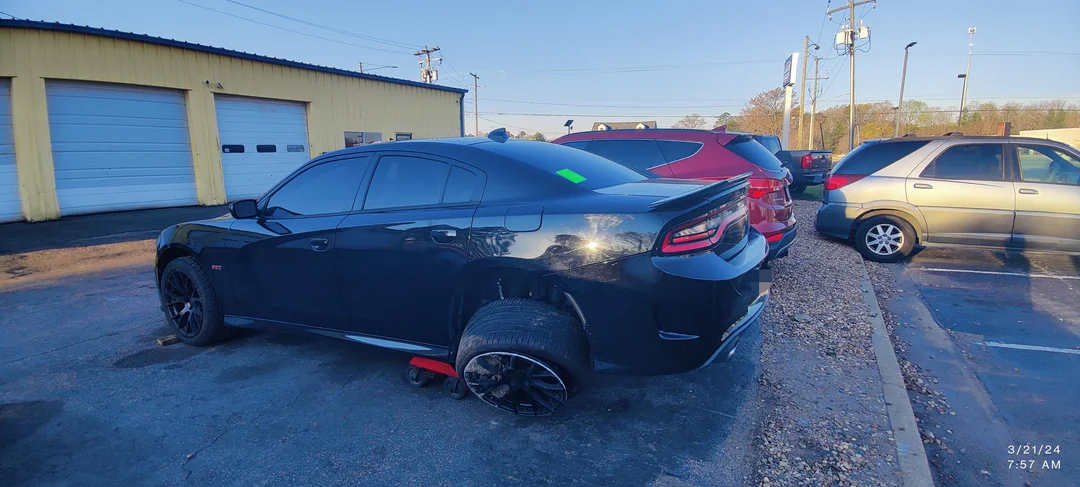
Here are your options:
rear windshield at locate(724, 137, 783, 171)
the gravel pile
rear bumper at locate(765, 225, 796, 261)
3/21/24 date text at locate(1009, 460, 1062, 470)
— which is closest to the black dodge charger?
the gravel pile

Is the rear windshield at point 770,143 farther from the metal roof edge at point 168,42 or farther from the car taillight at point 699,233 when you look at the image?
the metal roof edge at point 168,42

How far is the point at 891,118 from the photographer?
4612cm

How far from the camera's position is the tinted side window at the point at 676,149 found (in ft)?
19.3

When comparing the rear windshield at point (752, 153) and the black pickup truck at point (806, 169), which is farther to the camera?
the black pickup truck at point (806, 169)

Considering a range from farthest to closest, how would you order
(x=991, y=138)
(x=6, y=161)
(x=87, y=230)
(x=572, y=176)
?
(x=6, y=161) < (x=87, y=230) < (x=991, y=138) < (x=572, y=176)

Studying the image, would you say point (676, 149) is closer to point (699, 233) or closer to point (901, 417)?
point (699, 233)

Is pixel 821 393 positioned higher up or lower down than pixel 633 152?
lower down

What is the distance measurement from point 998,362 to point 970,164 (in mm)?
3991

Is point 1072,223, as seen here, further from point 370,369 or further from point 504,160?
point 370,369

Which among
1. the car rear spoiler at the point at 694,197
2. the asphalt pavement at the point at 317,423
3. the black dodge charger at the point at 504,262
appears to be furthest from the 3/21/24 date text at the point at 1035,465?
the car rear spoiler at the point at 694,197

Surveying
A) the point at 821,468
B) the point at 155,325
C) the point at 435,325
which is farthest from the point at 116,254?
the point at 821,468

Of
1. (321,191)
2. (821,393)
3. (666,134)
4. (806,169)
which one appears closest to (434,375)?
(321,191)

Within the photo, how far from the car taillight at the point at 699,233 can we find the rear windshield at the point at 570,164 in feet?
2.06

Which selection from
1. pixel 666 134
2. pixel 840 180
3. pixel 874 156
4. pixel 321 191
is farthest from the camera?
pixel 840 180
